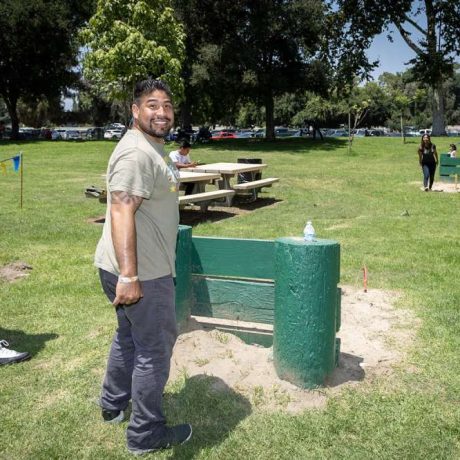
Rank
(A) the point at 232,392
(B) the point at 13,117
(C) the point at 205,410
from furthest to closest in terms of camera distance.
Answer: (B) the point at 13,117 < (A) the point at 232,392 < (C) the point at 205,410

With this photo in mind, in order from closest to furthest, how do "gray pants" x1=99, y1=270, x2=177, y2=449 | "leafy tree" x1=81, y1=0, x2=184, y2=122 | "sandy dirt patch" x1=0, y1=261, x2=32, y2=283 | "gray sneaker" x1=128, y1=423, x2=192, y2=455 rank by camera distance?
1. "gray pants" x1=99, y1=270, x2=177, y2=449
2. "gray sneaker" x1=128, y1=423, x2=192, y2=455
3. "sandy dirt patch" x1=0, y1=261, x2=32, y2=283
4. "leafy tree" x1=81, y1=0, x2=184, y2=122

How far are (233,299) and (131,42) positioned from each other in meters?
20.9

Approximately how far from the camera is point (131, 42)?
75.6 ft

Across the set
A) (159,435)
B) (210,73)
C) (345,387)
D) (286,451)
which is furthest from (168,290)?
(210,73)

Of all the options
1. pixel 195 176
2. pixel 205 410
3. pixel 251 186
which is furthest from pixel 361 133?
pixel 205 410

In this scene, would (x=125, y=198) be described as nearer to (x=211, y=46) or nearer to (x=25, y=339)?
(x=25, y=339)

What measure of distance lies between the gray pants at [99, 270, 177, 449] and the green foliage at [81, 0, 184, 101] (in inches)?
854

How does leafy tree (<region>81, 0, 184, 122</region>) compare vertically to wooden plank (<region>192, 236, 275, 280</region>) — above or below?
above

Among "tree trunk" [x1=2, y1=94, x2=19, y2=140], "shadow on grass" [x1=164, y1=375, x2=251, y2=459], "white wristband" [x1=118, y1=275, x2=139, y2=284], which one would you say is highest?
"tree trunk" [x1=2, y1=94, x2=19, y2=140]

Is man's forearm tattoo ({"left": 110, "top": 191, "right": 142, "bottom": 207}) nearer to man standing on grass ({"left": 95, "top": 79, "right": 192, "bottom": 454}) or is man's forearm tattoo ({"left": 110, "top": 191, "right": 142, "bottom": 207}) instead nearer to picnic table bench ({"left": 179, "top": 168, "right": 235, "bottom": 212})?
Result: man standing on grass ({"left": 95, "top": 79, "right": 192, "bottom": 454})

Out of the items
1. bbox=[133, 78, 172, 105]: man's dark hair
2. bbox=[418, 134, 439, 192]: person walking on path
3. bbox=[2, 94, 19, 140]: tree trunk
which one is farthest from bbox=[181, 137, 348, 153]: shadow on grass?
bbox=[133, 78, 172, 105]: man's dark hair

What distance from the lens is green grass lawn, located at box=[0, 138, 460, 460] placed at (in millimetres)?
3109

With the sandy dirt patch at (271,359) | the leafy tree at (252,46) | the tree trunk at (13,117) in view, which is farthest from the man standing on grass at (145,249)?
the tree trunk at (13,117)

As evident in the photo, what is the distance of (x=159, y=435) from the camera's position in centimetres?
304
